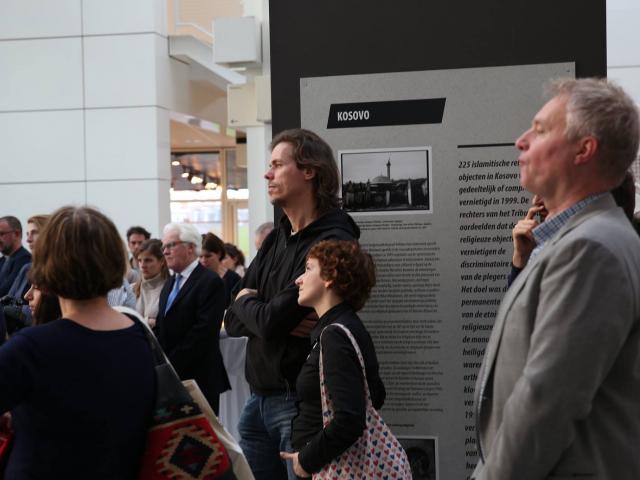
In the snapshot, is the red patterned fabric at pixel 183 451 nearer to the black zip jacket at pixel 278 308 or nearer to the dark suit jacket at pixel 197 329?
the black zip jacket at pixel 278 308

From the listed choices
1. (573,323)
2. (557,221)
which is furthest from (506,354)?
(557,221)

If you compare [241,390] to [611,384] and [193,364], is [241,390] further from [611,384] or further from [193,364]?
[611,384]

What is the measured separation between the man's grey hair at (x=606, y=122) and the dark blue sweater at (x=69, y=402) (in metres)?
1.15

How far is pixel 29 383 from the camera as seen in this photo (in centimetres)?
190

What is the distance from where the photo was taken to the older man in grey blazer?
5.62 ft

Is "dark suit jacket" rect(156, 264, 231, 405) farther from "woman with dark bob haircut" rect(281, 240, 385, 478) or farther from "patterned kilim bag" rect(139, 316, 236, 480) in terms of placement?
"patterned kilim bag" rect(139, 316, 236, 480)

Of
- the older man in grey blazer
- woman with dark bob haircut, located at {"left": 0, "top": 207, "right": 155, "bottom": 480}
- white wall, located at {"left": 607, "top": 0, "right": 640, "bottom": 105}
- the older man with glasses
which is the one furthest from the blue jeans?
white wall, located at {"left": 607, "top": 0, "right": 640, "bottom": 105}

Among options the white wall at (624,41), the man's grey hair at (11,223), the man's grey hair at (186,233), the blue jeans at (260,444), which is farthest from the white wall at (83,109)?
the blue jeans at (260,444)

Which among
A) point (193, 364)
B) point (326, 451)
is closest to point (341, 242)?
point (326, 451)

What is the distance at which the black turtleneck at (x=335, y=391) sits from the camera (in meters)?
2.66

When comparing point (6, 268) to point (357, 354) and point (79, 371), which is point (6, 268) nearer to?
point (357, 354)

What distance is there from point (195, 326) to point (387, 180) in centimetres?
247

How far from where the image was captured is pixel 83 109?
1304 cm

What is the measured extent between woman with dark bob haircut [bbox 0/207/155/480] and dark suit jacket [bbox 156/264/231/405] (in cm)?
352
